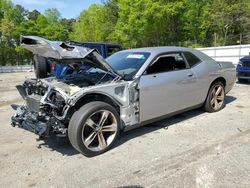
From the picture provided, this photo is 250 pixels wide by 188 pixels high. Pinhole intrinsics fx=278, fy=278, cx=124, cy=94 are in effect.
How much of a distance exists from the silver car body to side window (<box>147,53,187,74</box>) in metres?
0.08

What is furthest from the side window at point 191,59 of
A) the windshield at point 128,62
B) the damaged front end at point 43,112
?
the damaged front end at point 43,112

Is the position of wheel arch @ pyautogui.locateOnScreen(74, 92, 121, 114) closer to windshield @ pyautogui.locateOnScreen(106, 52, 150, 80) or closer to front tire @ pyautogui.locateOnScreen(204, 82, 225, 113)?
windshield @ pyautogui.locateOnScreen(106, 52, 150, 80)

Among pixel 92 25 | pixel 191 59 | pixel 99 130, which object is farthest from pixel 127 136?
pixel 92 25

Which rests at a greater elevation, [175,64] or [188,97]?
[175,64]

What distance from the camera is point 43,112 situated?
4.11m

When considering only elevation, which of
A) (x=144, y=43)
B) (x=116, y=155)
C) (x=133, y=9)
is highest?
(x=133, y=9)

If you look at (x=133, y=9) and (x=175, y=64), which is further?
(x=133, y=9)

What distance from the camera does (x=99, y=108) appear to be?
4066 mm

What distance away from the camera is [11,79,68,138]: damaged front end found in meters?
3.93

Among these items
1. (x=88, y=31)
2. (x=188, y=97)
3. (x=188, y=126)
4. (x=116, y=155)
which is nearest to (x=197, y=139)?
(x=188, y=126)

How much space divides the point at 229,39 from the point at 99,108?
2679cm

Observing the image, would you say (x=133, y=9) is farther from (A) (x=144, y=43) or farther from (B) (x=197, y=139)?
(B) (x=197, y=139)

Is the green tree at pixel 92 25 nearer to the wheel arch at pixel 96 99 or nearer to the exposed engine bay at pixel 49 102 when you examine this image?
the exposed engine bay at pixel 49 102

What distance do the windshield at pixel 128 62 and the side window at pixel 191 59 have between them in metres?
0.99
